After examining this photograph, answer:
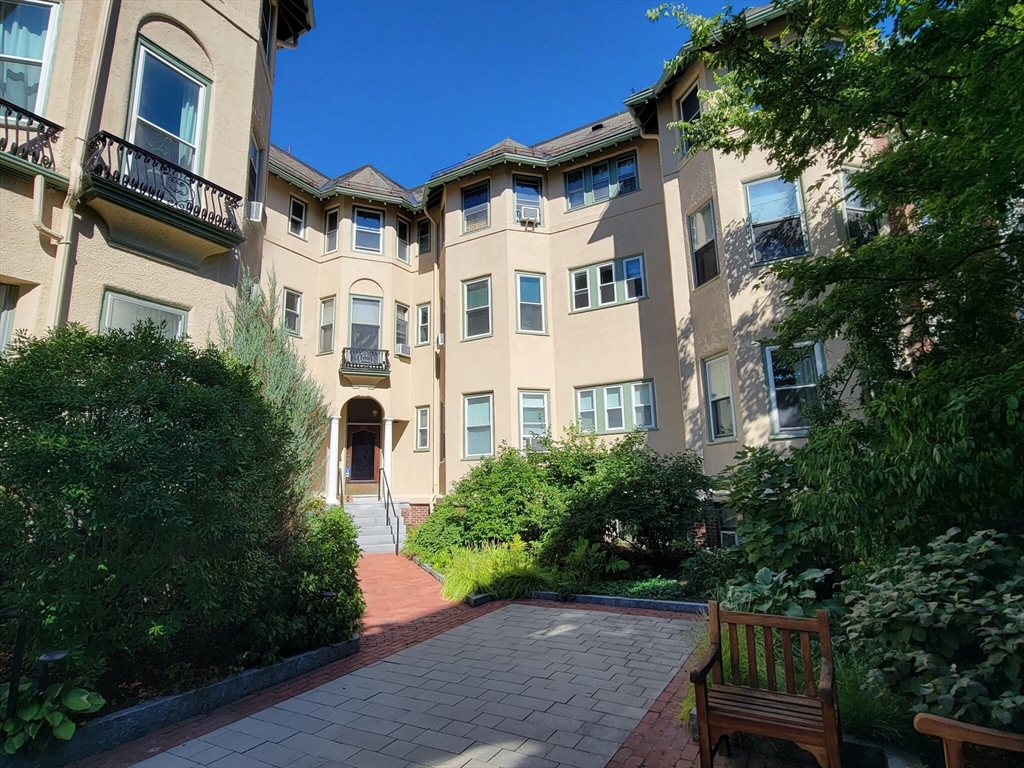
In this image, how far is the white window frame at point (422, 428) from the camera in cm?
1727

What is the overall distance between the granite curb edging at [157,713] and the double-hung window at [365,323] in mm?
12269

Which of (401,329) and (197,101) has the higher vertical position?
(197,101)

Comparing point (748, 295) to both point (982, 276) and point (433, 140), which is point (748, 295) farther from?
point (433, 140)

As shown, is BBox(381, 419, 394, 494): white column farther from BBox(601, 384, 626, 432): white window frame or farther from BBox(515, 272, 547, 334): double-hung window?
BBox(601, 384, 626, 432): white window frame

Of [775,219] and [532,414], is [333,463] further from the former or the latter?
[775,219]

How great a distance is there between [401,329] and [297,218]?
4.80m

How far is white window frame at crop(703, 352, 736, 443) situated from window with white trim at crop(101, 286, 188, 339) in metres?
10.2

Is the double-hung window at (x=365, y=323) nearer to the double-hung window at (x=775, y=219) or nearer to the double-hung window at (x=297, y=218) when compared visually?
the double-hung window at (x=297, y=218)

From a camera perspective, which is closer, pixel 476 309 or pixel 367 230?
pixel 476 309

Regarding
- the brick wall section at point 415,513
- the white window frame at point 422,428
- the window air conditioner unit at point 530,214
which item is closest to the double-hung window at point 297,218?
the white window frame at point 422,428

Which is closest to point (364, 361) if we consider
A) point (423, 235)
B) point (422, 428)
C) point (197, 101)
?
point (422, 428)

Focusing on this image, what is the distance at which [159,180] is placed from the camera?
314 inches

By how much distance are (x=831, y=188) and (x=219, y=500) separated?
12.2 m

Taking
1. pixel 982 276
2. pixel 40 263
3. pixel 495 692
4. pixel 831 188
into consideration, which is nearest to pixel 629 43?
pixel 831 188
